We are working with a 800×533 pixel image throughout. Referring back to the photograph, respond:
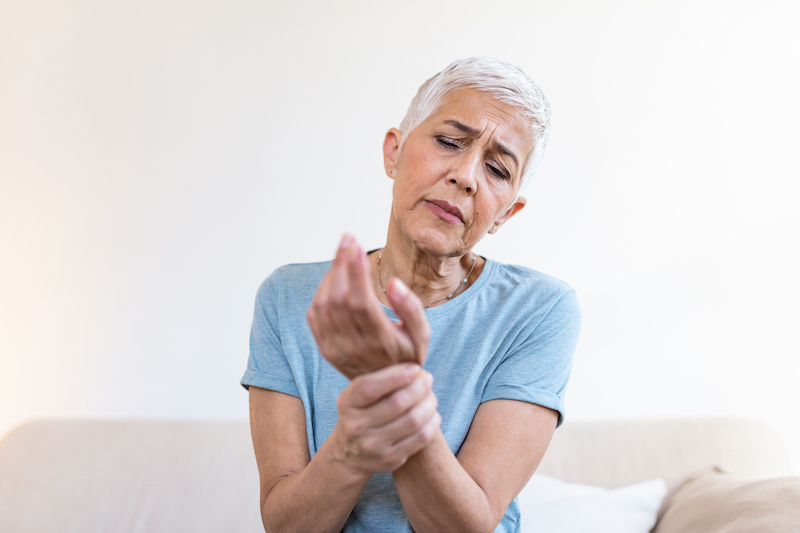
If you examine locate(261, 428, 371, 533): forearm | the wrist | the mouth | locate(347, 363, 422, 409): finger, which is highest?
the mouth

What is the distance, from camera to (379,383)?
0.66 metres

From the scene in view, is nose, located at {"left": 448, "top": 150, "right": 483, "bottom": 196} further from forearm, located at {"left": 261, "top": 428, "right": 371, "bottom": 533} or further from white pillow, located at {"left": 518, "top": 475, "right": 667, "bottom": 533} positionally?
white pillow, located at {"left": 518, "top": 475, "right": 667, "bottom": 533}

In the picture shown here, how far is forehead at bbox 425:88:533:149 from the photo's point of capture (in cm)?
114

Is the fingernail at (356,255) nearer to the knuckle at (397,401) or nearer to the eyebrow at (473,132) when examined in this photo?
the knuckle at (397,401)

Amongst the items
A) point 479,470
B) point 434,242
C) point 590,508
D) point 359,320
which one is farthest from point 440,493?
point 590,508

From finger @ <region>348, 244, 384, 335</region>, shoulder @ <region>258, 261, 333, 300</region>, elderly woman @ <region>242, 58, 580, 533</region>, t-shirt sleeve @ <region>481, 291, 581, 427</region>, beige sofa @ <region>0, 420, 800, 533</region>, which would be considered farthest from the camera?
beige sofa @ <region>0, 420, 800, 533</region>

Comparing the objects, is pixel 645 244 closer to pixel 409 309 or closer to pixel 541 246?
pixel 541 246

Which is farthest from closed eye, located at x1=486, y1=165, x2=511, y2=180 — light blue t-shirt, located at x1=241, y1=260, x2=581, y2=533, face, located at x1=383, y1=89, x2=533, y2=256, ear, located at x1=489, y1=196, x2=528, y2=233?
light blue t-shirt, located at x1=241, y1=260, x2=581, y2=533

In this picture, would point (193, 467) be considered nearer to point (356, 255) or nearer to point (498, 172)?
point (498, 172)

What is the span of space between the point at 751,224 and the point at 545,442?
1615 mm

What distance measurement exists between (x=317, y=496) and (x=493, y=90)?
82cm

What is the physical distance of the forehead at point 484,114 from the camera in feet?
3.74

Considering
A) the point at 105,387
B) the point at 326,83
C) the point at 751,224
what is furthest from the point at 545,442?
the point at 105,387

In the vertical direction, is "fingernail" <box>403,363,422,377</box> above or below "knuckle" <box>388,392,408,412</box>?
above
